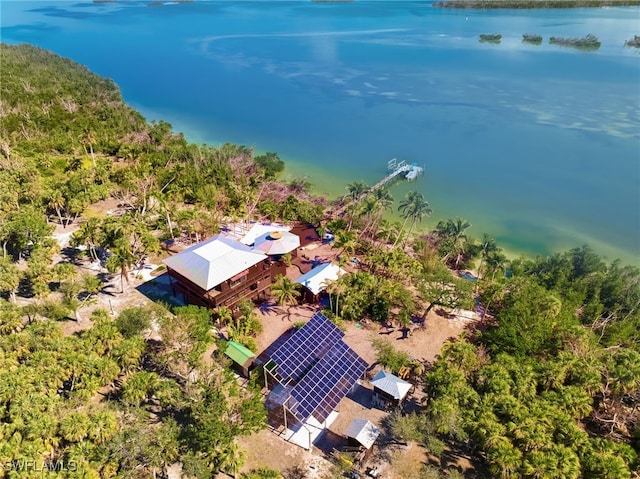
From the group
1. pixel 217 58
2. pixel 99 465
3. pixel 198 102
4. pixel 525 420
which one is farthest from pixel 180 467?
pixel 217 58

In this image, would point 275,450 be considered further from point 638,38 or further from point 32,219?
point 638,38

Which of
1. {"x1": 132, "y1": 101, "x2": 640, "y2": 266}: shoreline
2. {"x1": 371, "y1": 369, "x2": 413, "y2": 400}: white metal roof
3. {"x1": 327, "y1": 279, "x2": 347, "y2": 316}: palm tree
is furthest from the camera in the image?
{"x1": 132, "y1": 101, "x2": 640, "y2": 266}: shoreline

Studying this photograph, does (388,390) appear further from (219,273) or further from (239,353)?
(219,273)

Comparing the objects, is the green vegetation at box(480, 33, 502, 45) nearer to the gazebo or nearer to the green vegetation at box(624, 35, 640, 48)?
the green vegetation at box(624, 35, 640, 48)

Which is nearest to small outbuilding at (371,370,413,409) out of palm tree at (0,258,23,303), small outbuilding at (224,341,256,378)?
small outbuilding at (224,341,256,378)

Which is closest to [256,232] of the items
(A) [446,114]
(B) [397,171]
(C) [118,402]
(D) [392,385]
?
(C) [118,402]
